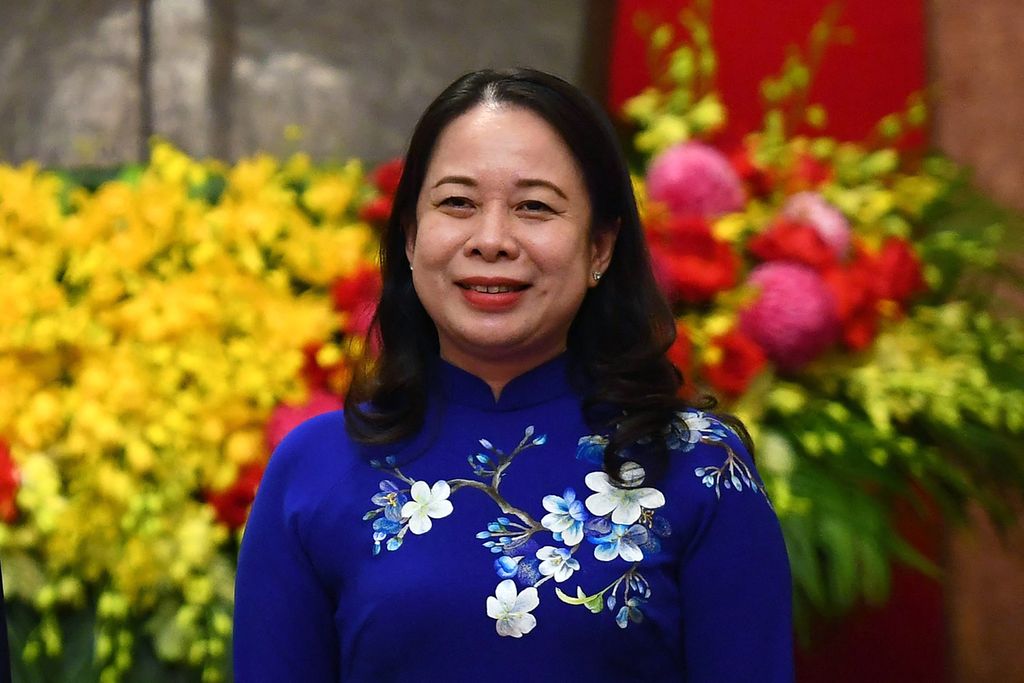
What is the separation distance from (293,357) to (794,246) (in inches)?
16.7

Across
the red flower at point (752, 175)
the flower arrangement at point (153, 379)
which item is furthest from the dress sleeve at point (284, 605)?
the red flower at point (752, 175)

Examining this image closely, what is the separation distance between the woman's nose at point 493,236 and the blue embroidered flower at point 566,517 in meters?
0.13

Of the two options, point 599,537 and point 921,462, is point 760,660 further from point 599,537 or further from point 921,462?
point 921,462

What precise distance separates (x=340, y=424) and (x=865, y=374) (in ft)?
1.81

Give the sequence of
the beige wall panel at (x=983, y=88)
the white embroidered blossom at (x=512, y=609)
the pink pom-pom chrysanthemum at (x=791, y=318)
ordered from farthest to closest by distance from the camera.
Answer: the beige wall panel at (x=983, y=88), the pink pom-pom chrysanthemum at (x=791, y=318), the white embroidered blossom at (x=512, y=609)

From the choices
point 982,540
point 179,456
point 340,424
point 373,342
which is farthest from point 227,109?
point 982,540

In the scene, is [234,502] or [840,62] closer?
[234,502]

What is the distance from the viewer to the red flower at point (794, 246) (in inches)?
51.3

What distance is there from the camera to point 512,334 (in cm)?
83

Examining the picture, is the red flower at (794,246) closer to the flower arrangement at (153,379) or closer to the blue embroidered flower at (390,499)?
the flower arrangement at (153,379)

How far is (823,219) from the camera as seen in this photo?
1361 millimetres

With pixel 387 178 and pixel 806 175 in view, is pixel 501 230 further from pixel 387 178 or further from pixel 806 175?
pixel 806 175

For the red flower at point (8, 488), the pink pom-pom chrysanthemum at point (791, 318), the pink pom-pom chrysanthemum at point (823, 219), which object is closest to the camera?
the red flower at point (8, 488)

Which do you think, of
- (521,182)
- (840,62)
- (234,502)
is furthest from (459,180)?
(840,62)
